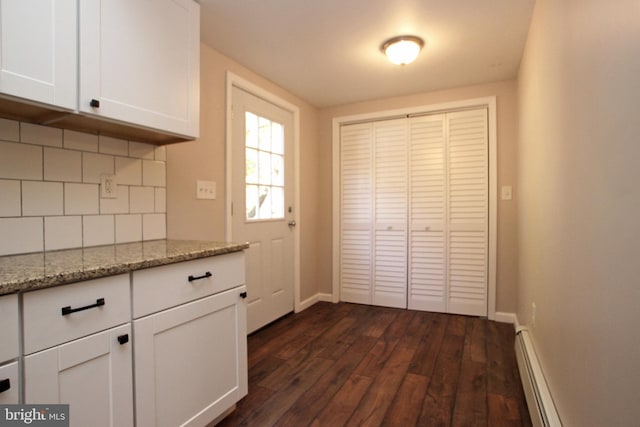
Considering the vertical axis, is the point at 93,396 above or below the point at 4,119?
below

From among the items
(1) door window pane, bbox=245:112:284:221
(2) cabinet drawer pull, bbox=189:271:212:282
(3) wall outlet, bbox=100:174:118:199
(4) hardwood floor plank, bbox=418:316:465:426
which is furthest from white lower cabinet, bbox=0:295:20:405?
(1) door window pane, bbox=245:112:284:221

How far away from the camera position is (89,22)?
1.27 metres

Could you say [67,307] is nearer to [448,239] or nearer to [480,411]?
[480,411]

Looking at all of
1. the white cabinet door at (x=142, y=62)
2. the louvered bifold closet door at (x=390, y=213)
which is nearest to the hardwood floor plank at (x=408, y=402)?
the louvered bifold closet door at (x=390, y=213)

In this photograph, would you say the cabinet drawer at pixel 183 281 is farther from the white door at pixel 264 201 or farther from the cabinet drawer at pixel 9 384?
the white door at pixel 264 201

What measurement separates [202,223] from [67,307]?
4.22 feet

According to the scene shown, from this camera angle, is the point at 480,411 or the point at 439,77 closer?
the point at 480,411

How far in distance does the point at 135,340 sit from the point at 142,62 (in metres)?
1.19

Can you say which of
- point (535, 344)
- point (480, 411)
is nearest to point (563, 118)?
point (535, 344)

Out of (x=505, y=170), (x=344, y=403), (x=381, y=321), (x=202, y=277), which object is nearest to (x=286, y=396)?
(x=344, y=403)

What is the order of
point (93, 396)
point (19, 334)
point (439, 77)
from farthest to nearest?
point (439, 77) → point (93, 396) → point (19, 334)

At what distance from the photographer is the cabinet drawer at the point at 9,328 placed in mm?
837

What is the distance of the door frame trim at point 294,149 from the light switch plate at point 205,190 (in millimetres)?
117

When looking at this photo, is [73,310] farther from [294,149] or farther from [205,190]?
[294,149]
